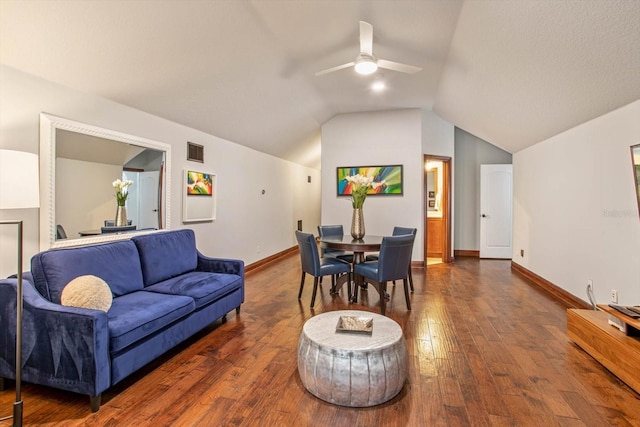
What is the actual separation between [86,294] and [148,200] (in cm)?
160

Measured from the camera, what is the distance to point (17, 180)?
169cm

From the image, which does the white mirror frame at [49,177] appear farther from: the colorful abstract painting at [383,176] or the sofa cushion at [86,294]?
the colorful abstract painting at [383,176]

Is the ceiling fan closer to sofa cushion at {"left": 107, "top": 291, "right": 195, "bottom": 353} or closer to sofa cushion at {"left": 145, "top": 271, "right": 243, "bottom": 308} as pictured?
sofa cushion at {"left": 145, "top": 271, "right": 243, "bottom": 308}

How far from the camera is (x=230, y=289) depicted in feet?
10.5

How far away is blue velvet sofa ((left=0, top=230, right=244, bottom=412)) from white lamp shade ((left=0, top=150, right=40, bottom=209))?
0.61 meters

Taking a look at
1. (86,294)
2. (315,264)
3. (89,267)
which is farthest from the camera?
(315,264)

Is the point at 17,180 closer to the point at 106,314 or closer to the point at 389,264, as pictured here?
the point at 106,314

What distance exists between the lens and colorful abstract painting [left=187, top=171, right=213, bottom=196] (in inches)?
163

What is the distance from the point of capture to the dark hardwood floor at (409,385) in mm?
1806

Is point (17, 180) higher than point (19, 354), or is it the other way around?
point (17, 180)

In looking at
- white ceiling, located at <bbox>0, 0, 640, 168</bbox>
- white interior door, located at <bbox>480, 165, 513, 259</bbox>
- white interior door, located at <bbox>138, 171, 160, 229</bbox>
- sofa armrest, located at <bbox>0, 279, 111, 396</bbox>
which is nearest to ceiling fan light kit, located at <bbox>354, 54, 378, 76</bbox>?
white ceiling, located at <bbox>0, 0, 640, 168</bbox>

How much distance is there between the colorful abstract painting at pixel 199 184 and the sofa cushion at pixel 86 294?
210cm

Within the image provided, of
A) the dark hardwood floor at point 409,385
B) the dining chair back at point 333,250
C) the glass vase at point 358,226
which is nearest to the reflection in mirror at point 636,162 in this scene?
the dark hardwood floor at point 409,385

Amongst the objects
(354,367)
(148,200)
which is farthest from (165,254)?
(354,367)
